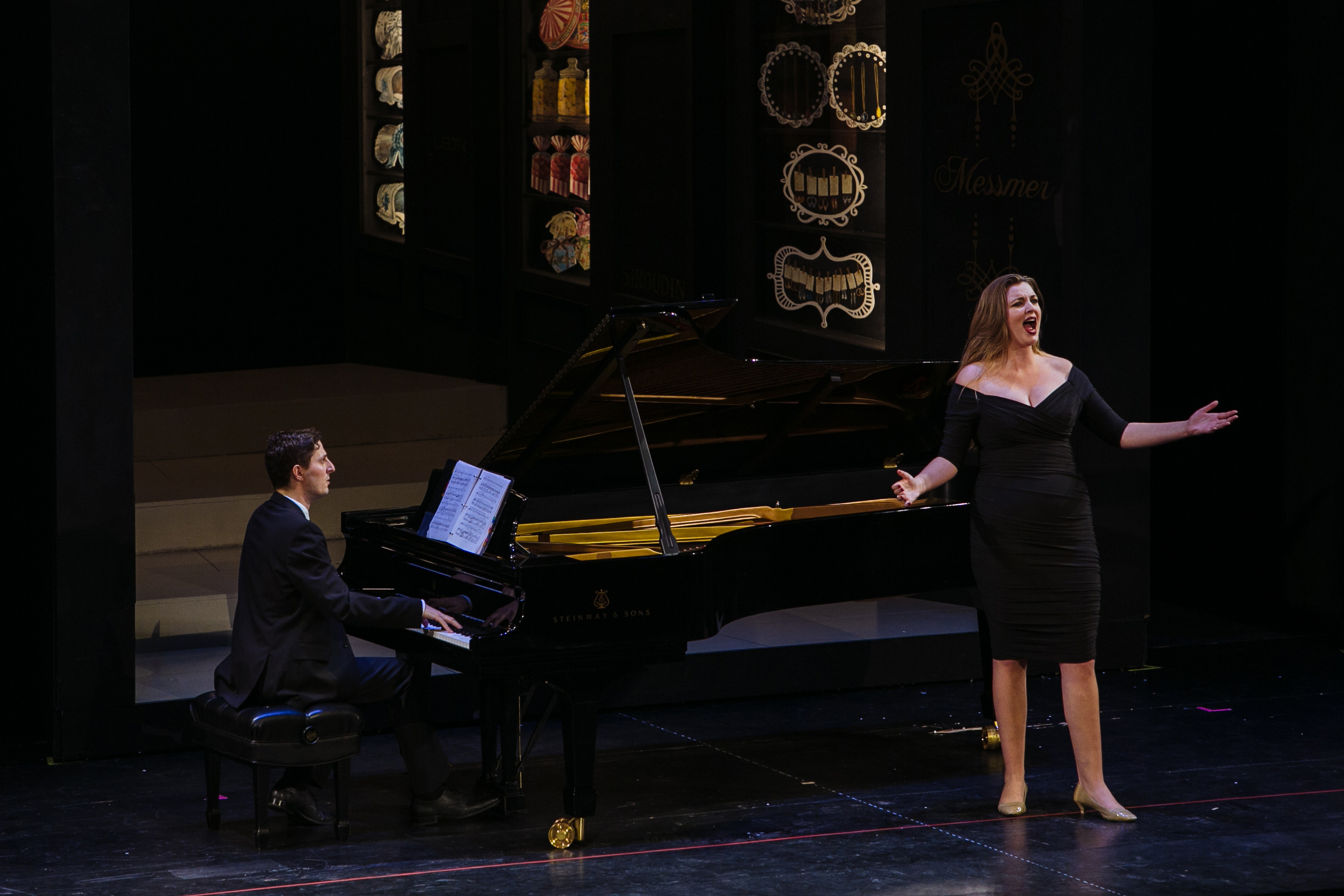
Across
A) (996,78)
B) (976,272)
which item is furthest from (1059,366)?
(996,78)

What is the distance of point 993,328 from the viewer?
5.07 metres

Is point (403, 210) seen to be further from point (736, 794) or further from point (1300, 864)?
point (1300, 864)

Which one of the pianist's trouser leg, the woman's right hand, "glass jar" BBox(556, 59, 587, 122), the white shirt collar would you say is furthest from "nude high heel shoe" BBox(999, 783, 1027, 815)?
"glass jar" BBox(556, 59, 587, 122)

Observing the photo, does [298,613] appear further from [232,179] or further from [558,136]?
[232,179]

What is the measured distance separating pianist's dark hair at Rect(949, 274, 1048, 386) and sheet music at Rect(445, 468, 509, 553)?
4.38 ft

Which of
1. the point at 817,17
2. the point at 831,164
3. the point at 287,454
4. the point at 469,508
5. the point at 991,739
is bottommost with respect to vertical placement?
the point at 991,739

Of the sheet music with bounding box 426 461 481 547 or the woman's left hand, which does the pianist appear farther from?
the woman's left hand

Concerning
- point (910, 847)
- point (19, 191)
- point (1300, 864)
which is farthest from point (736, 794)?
point (19, 191)

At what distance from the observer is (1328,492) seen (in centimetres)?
736

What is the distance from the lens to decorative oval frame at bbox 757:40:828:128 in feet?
25.6

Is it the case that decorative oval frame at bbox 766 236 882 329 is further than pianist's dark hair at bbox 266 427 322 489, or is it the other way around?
decorative oval frame at bbox 766 236 882 329

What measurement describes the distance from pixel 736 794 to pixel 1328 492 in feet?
10.6

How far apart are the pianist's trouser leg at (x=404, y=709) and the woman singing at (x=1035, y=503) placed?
4.63 ft

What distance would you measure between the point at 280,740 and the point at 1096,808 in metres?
2.20
